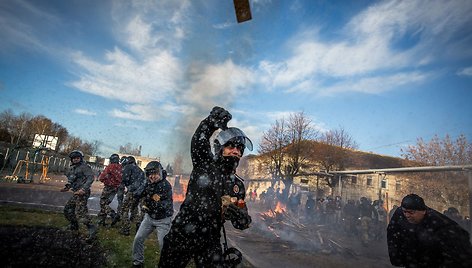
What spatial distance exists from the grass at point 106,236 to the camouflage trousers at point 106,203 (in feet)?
1.59

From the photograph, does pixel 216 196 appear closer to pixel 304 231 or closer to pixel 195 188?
pixel 195 188

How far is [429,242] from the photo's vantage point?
378 centimetres

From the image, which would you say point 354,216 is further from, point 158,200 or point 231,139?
point 231,139

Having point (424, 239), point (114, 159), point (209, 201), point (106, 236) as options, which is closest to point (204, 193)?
point (209, 201)

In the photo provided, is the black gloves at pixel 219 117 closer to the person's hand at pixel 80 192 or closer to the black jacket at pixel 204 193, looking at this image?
the black jacket at pixel 204 193

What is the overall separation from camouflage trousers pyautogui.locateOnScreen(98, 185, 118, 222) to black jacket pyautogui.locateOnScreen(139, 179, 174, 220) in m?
3.56

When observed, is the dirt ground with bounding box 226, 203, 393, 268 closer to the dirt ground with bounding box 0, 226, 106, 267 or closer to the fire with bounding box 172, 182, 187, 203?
the dirt ground with bounding box 0, 226, 106, 267

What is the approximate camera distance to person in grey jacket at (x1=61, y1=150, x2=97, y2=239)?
668cm

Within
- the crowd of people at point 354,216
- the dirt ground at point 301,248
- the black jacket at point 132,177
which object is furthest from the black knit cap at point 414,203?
the crowd of people at point 354,216

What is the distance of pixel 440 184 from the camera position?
19734 mm

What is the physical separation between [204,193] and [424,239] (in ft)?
10.5

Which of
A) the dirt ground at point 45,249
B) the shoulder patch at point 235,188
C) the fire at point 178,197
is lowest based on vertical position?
the fire at point 178,197

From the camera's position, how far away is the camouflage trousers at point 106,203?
8383mm

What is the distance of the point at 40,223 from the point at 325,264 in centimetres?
818
